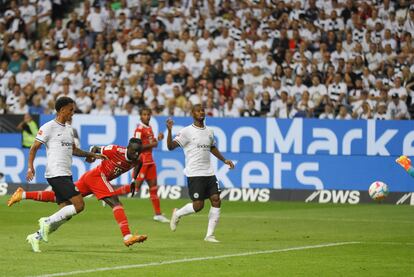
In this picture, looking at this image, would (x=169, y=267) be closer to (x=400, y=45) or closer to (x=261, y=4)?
(x=400, y=45)

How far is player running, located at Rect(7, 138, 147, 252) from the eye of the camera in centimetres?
1543

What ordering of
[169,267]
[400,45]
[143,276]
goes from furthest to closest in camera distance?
[400,45] < [169,267] < [143,276]

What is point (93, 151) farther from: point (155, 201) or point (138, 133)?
Answer: point (138, 133)

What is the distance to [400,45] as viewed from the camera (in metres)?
30.2

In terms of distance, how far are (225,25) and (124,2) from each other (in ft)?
13.1

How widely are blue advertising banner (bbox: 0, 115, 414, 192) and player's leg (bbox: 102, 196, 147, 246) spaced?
12.4m

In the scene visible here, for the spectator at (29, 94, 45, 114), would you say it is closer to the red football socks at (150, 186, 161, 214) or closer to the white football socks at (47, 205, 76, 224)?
the red football socks at (150, 186, 161, 214)

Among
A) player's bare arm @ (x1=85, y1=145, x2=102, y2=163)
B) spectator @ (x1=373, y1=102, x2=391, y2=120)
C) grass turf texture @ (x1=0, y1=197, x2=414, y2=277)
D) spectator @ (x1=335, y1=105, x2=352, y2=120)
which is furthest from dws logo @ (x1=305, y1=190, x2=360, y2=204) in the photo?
player's bare arm @ (x1=85, y1=145, x2=102, y2=163)

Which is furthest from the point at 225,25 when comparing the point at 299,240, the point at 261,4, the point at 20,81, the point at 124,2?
the point at 299,240

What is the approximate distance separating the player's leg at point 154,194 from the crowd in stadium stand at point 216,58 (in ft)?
22.5

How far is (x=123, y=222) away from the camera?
15484mm

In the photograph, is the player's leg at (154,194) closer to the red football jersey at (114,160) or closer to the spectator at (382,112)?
the red football jersey at (114,160)

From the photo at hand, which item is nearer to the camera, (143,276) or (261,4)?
(143,276)

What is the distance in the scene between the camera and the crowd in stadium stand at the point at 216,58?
2925 cm
